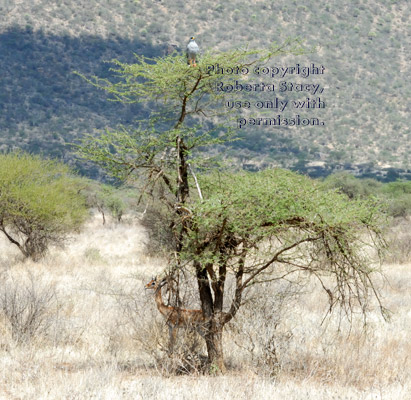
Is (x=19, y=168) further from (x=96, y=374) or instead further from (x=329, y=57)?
(x=329, y=57)

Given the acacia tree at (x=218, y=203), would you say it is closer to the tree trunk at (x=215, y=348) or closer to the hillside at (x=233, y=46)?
the tree trunk at (x=215, y=348)

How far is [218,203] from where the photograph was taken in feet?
20.8

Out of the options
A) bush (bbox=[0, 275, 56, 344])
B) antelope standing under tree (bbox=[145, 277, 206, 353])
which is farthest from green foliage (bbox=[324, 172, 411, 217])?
antelope standing under tree (bbox=[145, 277, 206, 353])

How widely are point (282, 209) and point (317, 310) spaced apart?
546cm

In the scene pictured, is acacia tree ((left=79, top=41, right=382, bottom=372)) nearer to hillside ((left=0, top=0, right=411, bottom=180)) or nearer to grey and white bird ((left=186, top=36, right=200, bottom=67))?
grey and white bird ((left=186, top=36, right=200, bottom=67))

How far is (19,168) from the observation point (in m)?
18.3

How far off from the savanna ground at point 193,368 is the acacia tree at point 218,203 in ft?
2.44

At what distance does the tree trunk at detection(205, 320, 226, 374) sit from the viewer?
706 cm

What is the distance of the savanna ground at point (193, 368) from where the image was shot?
6.33 m

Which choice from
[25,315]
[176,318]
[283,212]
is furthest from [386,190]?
[283,212]

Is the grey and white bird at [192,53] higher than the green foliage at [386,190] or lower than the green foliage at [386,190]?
higher

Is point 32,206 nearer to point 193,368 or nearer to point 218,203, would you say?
point 193,368

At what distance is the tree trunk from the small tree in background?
11.1 meters

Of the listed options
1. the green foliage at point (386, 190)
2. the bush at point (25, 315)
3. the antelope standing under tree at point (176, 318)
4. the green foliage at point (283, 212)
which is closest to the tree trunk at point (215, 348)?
the antelope standing under tree at point (176, 318)
